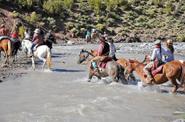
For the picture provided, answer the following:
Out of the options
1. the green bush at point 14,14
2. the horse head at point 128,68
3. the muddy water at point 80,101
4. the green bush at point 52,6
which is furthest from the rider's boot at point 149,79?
the green bush at point 52,6

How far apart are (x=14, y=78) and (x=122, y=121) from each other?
8.52 metres

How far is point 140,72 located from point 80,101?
12.6 feet

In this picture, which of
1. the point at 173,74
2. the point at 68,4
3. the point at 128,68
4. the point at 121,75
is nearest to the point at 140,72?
the point at 128,68

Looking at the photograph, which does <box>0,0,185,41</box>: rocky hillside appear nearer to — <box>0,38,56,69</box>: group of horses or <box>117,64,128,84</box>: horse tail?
<box>0,38,56,69</box>: group of horses

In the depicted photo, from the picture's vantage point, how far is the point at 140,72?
19.7m

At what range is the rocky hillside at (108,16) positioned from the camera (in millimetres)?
49000

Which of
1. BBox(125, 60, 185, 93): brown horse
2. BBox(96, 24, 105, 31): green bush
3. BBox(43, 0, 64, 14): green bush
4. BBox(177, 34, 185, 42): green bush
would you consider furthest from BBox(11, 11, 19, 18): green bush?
BBox(125, 60, 185, 93): brown horse

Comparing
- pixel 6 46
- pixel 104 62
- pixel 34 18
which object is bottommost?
pixel 104 62

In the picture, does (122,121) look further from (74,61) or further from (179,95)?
(74,61)

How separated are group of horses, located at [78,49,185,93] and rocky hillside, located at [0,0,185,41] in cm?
2647

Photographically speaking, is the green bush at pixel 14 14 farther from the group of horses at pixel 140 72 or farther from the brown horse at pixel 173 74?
the brown horse at pixel 173 74

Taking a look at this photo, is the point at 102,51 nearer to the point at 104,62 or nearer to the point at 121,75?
the point at 104,62

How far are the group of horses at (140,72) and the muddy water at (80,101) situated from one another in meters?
0.36

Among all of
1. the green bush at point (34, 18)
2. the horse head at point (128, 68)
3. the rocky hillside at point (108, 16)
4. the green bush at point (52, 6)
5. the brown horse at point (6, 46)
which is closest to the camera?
the horse head at point (128, 68)
